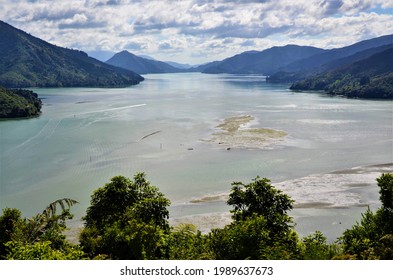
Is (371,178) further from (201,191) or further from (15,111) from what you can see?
(15,111)

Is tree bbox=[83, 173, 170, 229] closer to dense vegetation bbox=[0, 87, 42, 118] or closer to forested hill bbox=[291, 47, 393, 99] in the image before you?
dense vegetation bbox=[0, 87, 42, 118]

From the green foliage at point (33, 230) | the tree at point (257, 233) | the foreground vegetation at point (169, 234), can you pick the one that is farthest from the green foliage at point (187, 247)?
the green foliage at point (33, 230)

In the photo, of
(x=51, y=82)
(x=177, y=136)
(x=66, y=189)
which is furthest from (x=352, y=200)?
(x=51, y=82)

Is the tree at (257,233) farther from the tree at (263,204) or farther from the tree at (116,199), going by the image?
the tree at (116,199)

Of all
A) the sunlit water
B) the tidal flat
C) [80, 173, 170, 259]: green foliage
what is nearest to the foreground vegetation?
[80, 173, 170, 259]: green foliage

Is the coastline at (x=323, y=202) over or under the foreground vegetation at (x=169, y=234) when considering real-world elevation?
under

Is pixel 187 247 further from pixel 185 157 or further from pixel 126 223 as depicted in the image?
pixel 185 157
